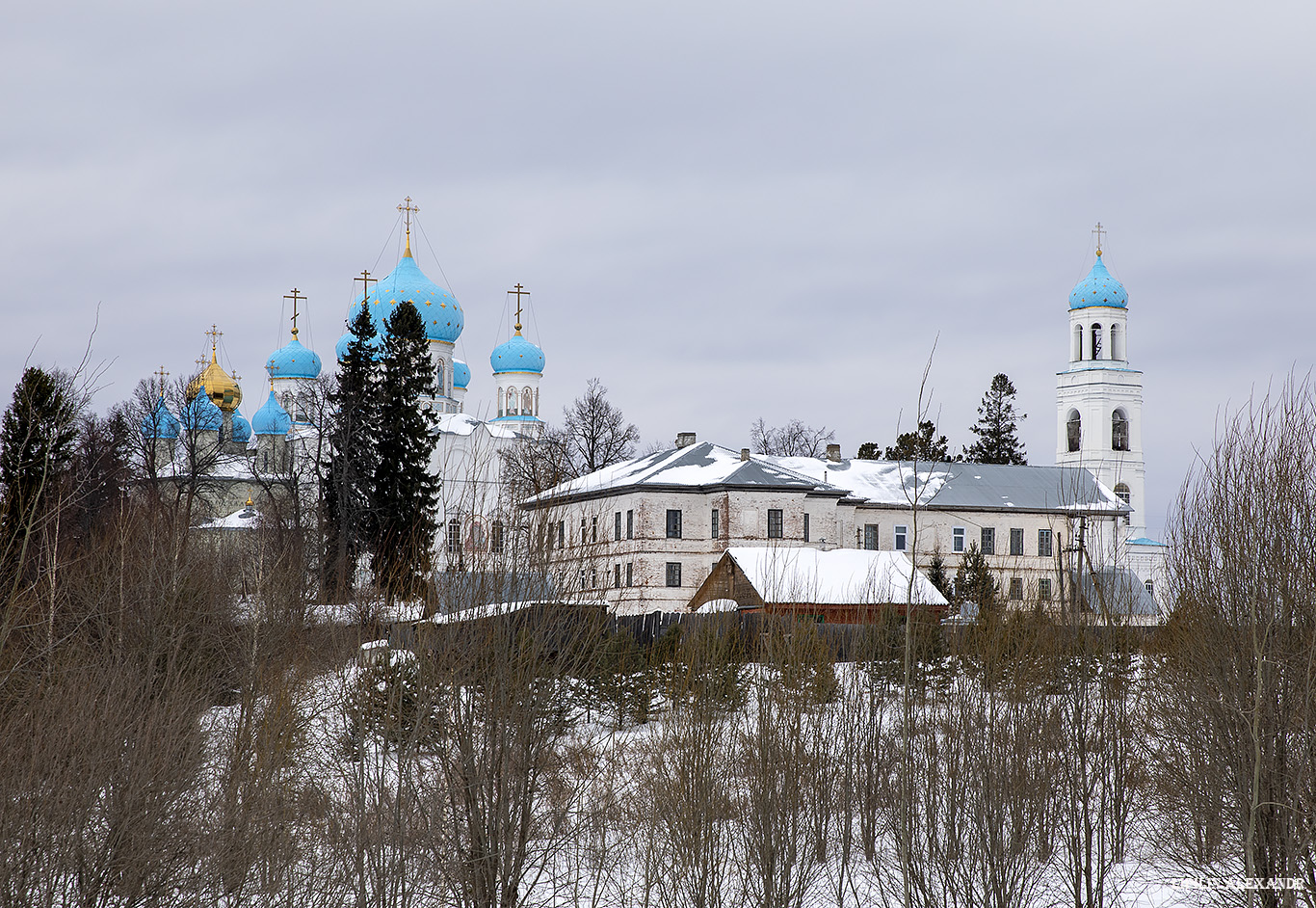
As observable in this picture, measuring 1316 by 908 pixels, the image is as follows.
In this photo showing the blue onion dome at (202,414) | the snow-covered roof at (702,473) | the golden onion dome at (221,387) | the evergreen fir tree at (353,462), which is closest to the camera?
the evergreen fir tree at (353,462)

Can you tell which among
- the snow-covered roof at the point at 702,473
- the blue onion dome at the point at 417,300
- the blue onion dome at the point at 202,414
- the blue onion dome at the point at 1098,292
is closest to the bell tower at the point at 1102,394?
the blue onion dome at the point at 1098,292

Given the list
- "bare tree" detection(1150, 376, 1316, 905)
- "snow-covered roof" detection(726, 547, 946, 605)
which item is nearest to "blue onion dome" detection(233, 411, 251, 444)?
"snow-covered roof" detection(726, 547, 946, 605)

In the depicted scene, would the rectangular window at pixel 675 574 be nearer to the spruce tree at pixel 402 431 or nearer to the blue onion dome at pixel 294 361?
the spruce tree at pixel 402 431

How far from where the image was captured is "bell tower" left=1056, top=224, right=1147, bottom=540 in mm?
66812

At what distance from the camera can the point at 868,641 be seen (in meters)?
17.0

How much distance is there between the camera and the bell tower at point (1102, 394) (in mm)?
66812

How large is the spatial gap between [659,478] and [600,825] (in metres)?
36.3

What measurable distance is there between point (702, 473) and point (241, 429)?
2968 centimetres

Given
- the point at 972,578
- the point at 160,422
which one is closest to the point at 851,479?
the point at 972,578

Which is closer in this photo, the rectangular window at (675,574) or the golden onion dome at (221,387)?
the rectangular window at (675,574)

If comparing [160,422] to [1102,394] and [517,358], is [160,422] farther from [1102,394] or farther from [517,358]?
[1102,394]

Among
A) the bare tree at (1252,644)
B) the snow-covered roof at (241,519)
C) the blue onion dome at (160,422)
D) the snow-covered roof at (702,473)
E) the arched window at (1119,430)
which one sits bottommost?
the bare tree at (1252,644)

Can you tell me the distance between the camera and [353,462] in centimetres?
4194

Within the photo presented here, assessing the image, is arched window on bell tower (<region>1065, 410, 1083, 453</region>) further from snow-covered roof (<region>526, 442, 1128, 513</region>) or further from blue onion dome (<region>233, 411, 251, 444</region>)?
blue onion dome (<region>233, 411, 251, 444</region>)
